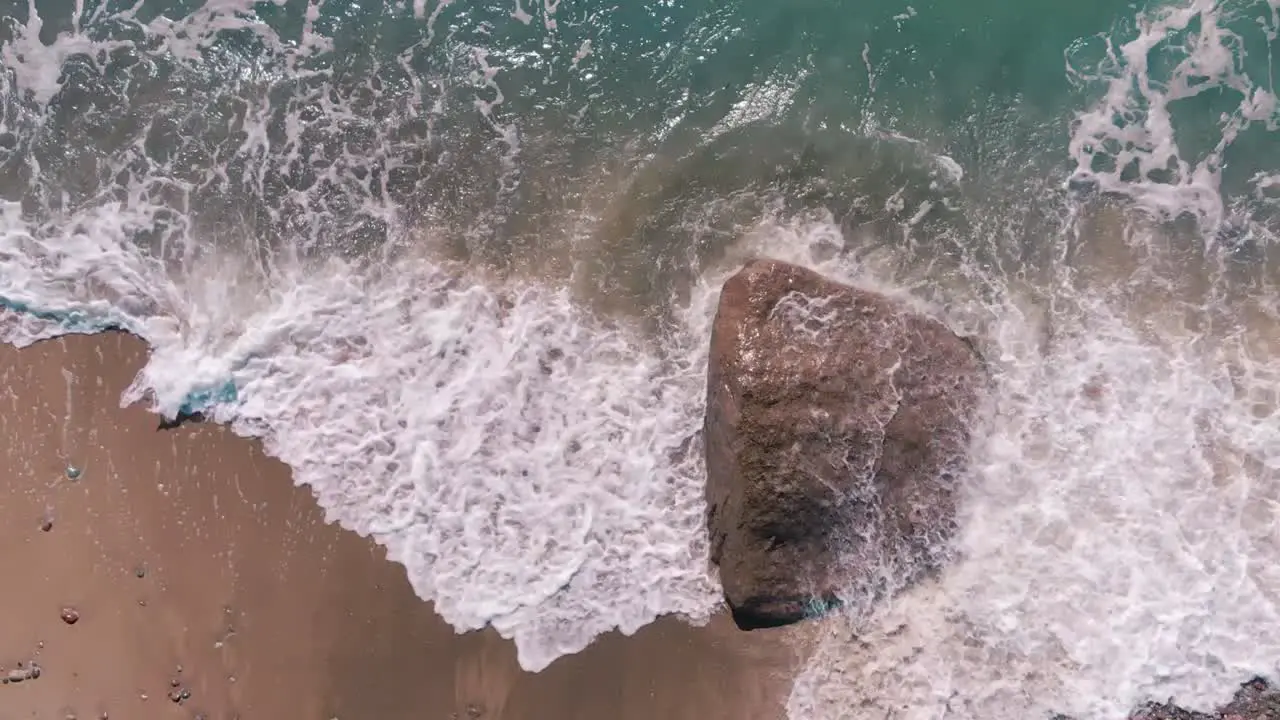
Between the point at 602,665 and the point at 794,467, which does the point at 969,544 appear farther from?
the point at 602,665

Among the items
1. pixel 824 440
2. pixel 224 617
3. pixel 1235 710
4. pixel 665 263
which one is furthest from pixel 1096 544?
pixel 224 617

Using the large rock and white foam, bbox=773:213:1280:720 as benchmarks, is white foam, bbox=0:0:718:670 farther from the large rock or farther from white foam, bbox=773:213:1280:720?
white foam, bbox=773:213:1280:720

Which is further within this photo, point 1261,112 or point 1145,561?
point 1261,112

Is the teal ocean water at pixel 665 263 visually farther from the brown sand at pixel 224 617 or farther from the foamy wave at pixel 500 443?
the brown sand at pixel 224 617

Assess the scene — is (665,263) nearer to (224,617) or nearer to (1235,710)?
(224,617)

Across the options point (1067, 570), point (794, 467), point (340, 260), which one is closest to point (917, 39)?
point (794, 467)

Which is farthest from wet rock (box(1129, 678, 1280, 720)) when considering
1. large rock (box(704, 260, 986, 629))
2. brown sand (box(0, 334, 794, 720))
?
brown sand (box(0, 334, 794, 720))
